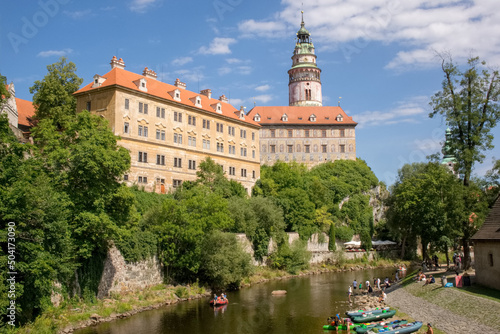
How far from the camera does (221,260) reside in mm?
34625

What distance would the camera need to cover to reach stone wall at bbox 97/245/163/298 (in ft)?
98.5

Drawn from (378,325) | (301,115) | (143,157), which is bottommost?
(378,325)

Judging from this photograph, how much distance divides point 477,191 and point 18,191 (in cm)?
2815

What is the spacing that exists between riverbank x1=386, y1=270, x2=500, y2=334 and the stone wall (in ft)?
52.4

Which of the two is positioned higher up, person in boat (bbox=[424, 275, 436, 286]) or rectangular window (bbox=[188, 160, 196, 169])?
rectangular window (bbox=[188, 160, 196, 169])

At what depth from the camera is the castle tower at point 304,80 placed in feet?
296

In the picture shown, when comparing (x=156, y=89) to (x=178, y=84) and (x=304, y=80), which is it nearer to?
(x=178, y=84)

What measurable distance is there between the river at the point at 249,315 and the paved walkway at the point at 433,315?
3.13m

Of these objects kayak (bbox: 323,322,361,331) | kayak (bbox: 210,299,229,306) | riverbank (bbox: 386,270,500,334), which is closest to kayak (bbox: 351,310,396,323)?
kayak (bbox: 323,322,361,331)

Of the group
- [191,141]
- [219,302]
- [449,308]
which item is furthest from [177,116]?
[449,308]

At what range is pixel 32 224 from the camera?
2216 cm

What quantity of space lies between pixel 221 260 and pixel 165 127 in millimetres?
18275

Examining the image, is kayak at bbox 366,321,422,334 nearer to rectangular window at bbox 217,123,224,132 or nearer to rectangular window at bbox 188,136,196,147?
rectangular window at bbox 188,136,196,147

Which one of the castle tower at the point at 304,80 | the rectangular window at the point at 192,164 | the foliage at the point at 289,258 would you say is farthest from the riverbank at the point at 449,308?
the castle tower at the point at 304,80
